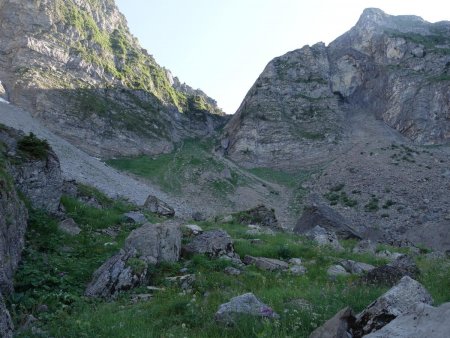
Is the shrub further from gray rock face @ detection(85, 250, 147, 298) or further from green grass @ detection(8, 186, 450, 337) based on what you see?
gray rock face @ detection(85, 250, 147, 298)

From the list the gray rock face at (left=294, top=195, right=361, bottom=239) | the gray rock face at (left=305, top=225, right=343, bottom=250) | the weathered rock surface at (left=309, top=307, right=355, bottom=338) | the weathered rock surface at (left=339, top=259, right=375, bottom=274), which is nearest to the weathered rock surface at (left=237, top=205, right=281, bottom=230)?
the gray rock face at (left=294, top=195, right=361, bottom=239)

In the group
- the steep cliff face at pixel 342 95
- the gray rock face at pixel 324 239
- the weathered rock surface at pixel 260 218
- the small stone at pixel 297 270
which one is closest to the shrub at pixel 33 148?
the small stone at pixel 297 270

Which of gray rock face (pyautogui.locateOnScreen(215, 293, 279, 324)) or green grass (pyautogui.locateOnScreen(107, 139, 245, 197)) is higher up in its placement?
gray rock face (pyautogui.locateOnScreen(215, 293, 279, 324))

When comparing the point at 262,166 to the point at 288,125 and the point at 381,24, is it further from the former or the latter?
the point at 381,24

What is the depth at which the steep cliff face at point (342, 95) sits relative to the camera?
67.7m

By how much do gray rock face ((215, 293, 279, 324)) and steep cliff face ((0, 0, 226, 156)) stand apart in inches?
2182

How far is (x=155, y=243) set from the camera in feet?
35.1

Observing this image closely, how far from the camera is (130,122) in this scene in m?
69.9

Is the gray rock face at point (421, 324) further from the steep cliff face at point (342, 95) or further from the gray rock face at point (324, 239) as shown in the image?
the steep cliff face at point (342, 95)

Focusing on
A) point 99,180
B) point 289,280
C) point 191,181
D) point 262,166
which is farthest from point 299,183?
point 289,280

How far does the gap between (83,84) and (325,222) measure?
185 ft

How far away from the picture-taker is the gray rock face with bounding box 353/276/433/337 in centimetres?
528

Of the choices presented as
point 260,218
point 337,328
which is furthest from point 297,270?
point 260,218

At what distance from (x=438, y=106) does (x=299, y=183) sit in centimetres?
3075
